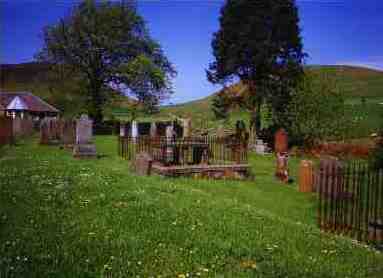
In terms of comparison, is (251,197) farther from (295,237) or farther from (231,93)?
(231,93)

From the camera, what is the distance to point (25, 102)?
51906mm

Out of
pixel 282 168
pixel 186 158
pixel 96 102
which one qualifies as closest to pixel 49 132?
pixel 186 158

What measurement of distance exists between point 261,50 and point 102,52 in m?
19.6

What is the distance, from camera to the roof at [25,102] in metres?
50.1

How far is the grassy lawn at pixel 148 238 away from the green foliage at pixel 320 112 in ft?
59.5

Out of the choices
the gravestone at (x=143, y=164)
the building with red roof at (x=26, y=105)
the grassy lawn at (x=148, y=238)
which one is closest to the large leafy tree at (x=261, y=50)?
the gravestone at (x=143, y=164)

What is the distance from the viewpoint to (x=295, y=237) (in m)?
6.27

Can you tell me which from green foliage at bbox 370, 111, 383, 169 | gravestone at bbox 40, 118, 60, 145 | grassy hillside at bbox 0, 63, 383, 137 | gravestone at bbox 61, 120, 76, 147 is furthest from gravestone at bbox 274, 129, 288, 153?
gravestone at bbox 40, 118, 60, 145

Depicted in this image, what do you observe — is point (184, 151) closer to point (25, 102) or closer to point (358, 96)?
point (358, 96)

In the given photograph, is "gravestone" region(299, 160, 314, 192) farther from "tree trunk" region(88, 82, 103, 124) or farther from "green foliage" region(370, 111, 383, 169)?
"tree trunk" region(88, 82, 103, 124)

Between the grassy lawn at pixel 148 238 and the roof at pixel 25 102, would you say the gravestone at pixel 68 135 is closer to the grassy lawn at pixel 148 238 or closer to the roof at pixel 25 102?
the grassy lawn at pixel 148 238

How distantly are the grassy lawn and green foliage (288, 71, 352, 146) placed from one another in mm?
18124

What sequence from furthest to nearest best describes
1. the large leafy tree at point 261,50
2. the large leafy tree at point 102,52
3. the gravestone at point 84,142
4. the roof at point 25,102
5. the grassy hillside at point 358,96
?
the roof at point 25,102 < the large leafy tree at point 102,52 < the large leafy tree at point 261,50 < the grassy hillside at point 358,96 < the gravestone at point 84,142

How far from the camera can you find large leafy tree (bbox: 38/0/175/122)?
4294 centimetres
